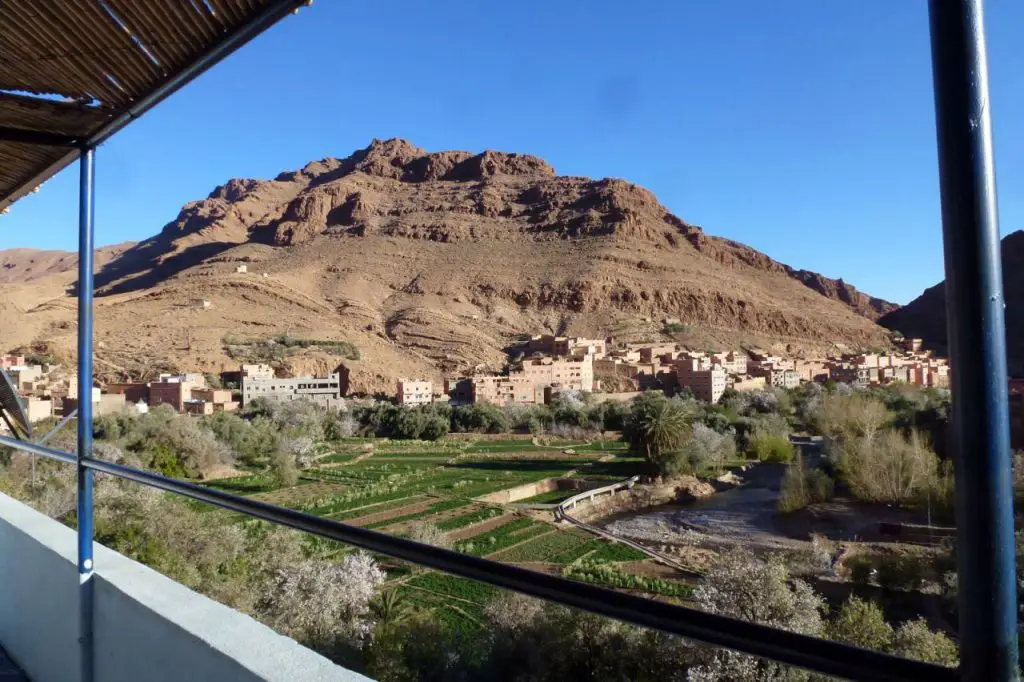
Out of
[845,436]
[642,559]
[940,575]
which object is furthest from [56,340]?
[940,575]

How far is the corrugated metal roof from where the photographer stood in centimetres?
112

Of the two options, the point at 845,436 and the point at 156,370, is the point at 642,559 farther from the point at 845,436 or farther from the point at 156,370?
the point at 156,370

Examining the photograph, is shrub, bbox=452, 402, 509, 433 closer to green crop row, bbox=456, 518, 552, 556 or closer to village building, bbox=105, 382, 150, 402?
village building, bbox=105, 382, 150, 402

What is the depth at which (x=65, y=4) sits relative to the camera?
1.13 metres

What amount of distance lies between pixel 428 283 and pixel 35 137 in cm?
4902

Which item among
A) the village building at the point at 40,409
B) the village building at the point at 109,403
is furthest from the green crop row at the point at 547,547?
the village building at the point at 109,403

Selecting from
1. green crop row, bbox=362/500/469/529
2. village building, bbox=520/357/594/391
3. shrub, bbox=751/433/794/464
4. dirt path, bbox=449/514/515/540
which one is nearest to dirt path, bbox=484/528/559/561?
dirt path, bbox=449/514/515/540

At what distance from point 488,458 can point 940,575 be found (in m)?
16.5

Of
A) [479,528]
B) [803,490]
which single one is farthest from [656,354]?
[479,528]

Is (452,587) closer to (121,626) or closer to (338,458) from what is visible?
(121,626)

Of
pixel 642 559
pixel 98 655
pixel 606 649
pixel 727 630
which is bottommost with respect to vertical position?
pixel 642 559

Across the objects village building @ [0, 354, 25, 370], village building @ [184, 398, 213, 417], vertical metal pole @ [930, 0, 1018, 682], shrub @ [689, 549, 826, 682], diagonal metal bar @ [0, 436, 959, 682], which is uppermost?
village building @ [0, 354, 25, 370]

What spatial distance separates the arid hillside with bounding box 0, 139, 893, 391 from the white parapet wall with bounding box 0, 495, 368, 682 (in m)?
31.1

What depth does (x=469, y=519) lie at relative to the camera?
50.2ft
